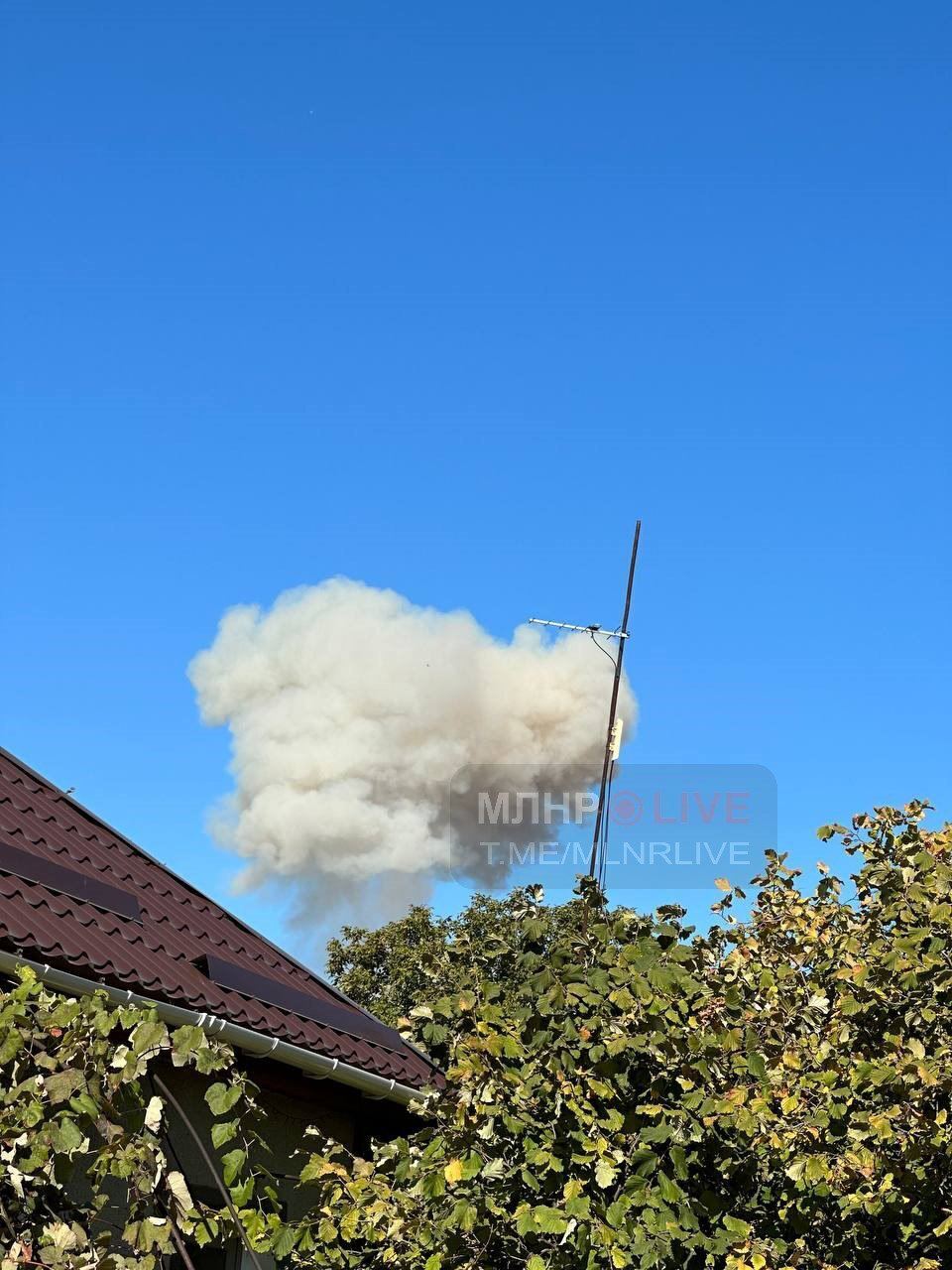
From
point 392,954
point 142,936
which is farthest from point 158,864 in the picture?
point 392,954

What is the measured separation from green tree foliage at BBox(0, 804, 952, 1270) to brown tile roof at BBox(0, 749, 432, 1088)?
1.20m

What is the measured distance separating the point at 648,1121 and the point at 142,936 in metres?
3.01

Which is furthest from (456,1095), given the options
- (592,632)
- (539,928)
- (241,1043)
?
(592,632)

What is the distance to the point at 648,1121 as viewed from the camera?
183 inches

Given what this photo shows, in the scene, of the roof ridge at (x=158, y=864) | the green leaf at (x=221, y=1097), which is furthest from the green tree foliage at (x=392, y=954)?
the green leaf at (x=221, y=1097)

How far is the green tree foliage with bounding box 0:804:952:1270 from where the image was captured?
Answer: 4.50 meters

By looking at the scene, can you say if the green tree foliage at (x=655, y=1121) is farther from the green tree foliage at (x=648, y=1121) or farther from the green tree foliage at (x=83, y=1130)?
the green tree foliage at (x=83, y=1130)

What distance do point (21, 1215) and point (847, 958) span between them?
4.10 metres

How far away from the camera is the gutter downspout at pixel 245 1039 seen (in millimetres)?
5258

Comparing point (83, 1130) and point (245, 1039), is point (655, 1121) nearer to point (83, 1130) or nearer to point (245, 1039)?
point (83, 1130)

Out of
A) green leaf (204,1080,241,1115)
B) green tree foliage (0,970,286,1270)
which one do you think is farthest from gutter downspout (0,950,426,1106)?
green tree foliage (0,970,286,1270)

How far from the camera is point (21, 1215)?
10.1 ft

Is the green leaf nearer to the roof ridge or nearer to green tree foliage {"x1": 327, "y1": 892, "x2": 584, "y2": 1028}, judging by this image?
the roof ridge

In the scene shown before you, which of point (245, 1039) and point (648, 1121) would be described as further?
point (245, 1039)
